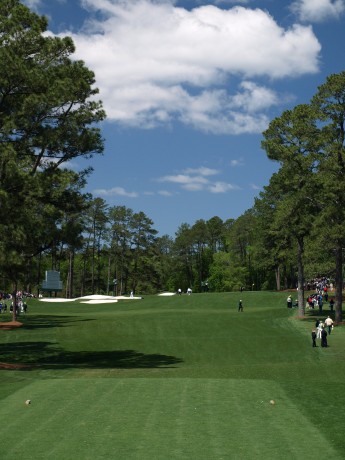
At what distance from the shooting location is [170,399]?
58.0ft

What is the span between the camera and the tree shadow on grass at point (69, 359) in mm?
30484

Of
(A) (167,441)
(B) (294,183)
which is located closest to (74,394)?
(A) (167,441)

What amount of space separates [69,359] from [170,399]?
1753cm

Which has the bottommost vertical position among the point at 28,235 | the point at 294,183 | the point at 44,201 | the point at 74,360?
the point at 74,360

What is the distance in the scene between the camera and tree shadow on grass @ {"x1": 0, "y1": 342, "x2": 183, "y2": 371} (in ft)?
100

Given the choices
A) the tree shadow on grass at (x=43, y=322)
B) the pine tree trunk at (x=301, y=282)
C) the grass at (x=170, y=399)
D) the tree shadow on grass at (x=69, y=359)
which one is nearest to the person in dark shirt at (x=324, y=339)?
the grass at (x=170, y=399)

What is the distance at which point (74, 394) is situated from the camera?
1867 centimetres

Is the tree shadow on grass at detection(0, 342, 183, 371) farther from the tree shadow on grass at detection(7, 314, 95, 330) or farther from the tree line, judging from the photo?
the tree shadow on grass at detection(7, 314, 95, 330)

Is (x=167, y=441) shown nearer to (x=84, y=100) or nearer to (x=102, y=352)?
(x=84, y=100)

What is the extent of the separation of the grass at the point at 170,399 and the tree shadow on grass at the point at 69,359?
2.4 inches

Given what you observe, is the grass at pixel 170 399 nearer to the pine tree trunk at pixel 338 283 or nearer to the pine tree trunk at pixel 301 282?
the pine tree trunk at pixel 338 283

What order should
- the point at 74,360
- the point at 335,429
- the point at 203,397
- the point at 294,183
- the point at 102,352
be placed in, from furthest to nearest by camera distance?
the point at 294,183, the point at 102,352, the point at 74,360, the point at 203,397, the point at 335,429

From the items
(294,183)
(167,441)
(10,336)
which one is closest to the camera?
(167,441)

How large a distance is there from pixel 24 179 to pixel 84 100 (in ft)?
21.6
